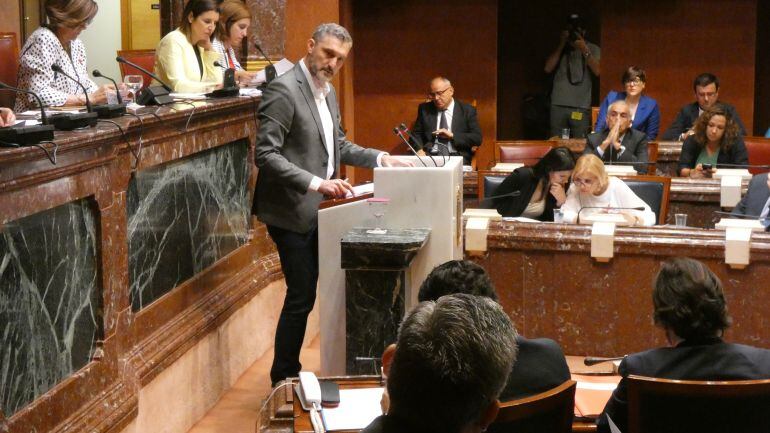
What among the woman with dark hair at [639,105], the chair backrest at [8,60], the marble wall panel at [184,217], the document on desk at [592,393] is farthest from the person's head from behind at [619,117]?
the document on desk at [592,393]

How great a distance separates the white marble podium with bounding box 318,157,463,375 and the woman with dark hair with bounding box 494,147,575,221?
79.8 inches

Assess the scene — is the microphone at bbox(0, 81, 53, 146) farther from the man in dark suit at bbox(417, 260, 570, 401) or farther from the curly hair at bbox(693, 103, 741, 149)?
the curly hair at bbox(693, 103, 741, 149)

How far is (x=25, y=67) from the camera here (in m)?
4.78

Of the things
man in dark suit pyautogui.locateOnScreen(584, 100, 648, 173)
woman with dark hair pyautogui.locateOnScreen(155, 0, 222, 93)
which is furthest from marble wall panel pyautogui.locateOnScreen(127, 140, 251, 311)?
man in dark suit pyautogui.locateOnScreen(584, 100, 648, 173)

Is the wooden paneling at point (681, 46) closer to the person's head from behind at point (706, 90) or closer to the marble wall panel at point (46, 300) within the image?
the person's head from behind at point (706, 90)

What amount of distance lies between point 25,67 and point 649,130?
5.19 m

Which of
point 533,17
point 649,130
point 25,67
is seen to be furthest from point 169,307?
point 533,17

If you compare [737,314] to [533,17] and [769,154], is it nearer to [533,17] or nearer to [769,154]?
[769,154]

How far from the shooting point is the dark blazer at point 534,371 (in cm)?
253

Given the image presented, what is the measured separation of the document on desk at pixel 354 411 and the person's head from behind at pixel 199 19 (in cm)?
312

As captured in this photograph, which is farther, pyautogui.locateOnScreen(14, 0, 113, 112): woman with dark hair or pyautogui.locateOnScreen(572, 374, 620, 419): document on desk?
pyautogui.locateOnScreen(14, 0, 113, 112): woman with dark hair

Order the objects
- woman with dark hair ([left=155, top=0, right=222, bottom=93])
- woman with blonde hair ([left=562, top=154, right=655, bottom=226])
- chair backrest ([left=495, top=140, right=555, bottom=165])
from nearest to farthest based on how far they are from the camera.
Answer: woman with dark hair ([left=155, top=0, right=222, bottom=93]) → woman with blonde hair ([left=562, top=154, right=655, bottom=226]) → chair backrest ([left=495, top=140, right=555, bottom=165])

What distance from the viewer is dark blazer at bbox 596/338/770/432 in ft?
8.18

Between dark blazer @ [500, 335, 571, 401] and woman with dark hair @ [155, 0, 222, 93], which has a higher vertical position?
woman with dark hair @ [155, 0, 222, 93]
